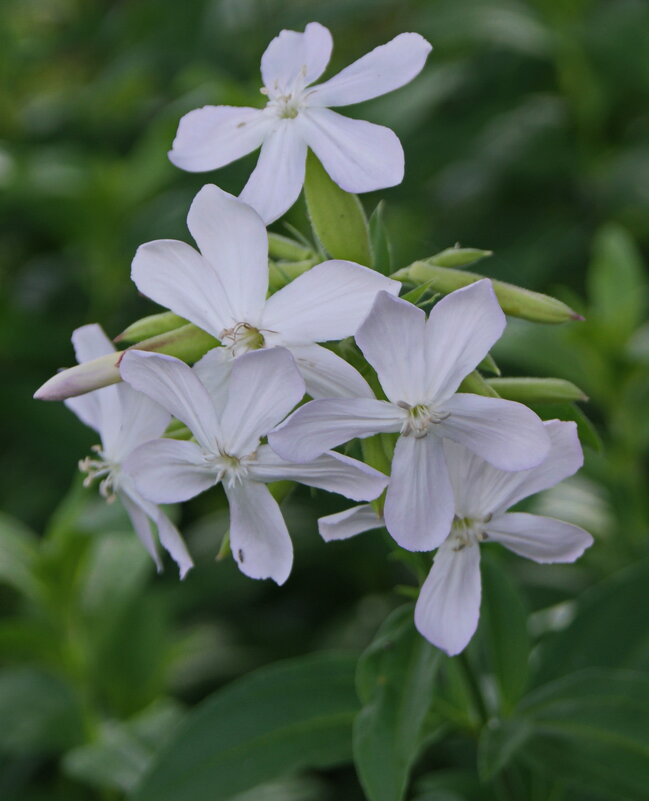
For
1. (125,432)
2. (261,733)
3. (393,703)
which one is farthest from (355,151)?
(261,733)

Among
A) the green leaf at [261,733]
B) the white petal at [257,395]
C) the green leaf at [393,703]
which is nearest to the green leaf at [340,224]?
the white petal at [257,395]

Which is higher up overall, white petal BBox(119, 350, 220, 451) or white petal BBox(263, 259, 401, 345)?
white petal BBox(263, 259, 401, 345)

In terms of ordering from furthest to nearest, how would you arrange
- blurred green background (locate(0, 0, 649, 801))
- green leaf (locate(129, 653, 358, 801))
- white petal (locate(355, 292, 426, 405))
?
blurred green background (locate(0, 0, 649, 801))
green leaf (locate(129, 653, 358, 801))
white petal (locate(355, 292, 426, 405))

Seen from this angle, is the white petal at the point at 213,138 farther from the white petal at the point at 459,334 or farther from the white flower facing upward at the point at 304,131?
the white petal at the point at 459,334

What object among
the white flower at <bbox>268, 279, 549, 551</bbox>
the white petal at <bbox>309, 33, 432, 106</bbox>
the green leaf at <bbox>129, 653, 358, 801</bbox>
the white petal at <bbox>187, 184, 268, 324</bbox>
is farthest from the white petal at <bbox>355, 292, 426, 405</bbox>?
the green leaf at <bbox>129, 653, 358, 801</bbox>

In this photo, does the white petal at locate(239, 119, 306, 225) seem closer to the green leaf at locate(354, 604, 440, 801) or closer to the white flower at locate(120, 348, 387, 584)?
the white flower at locate(120, 348, 387, 584)

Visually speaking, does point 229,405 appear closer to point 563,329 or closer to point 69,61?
point 563,329
